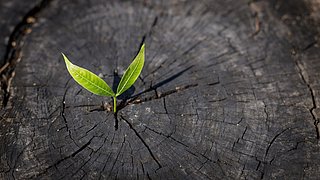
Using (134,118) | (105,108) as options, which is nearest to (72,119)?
(105,108)

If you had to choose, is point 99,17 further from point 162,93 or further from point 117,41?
point 162,93

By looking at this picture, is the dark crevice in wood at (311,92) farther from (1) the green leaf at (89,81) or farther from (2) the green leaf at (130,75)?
(1) the green leaf at (89,81)

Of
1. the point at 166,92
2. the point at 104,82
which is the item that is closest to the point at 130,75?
the point at 104,82

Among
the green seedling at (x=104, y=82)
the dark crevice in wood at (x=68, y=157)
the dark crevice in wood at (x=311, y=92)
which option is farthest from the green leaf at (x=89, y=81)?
the dark crevice in wood at (x=311, y=92)

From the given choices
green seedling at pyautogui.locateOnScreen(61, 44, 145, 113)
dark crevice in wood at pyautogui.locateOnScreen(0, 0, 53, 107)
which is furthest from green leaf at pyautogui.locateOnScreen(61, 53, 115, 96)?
dark crevice in wood at pyautogui.locateOnScreen(0, 0, 53, 107)

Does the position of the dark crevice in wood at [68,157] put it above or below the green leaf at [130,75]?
below

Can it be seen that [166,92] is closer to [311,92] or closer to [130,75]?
[130,75]
